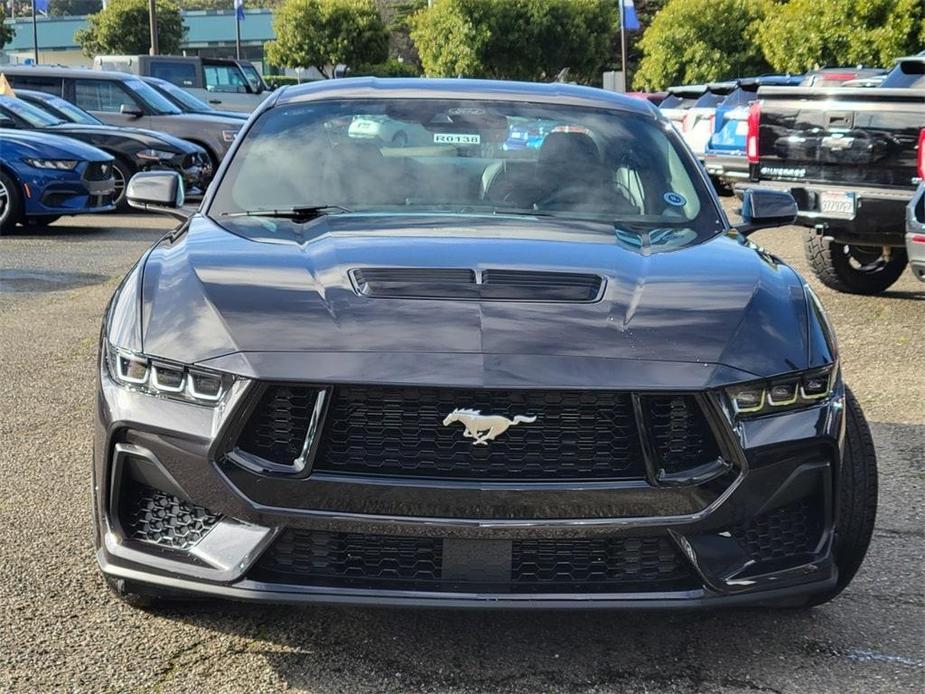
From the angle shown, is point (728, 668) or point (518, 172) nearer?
point (728, 668)

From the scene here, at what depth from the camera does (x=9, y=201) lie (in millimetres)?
13977

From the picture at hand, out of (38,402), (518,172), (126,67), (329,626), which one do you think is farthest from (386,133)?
(126,67)

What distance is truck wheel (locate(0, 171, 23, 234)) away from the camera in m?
14.0

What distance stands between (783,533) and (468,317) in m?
0.95

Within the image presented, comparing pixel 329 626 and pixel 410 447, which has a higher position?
pixel 410 447

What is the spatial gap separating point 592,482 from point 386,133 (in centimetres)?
208

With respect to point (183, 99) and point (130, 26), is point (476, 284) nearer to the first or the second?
point (183, 99)

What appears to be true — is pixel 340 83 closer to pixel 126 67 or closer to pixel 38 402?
pixel 38 402

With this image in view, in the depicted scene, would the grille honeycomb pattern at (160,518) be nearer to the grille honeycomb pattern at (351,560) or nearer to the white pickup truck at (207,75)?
the grille honeycomb pattern at (351,560)

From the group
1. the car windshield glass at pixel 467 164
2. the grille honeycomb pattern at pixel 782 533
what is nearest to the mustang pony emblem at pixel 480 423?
the grille honeycomb pattern at pixel 782 533

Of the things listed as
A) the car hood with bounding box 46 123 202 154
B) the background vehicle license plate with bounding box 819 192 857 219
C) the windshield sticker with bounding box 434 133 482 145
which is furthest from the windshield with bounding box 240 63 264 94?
the windshield sticker with bounding box 434 133 482 145

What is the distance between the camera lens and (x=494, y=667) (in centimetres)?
344

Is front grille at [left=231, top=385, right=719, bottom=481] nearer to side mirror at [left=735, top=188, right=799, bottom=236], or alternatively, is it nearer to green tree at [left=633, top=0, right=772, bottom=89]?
side mirror at [left=735, top=188, right=799, bottom=236]

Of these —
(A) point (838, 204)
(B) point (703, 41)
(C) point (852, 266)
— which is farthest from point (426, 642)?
(B) point (703, 41)
